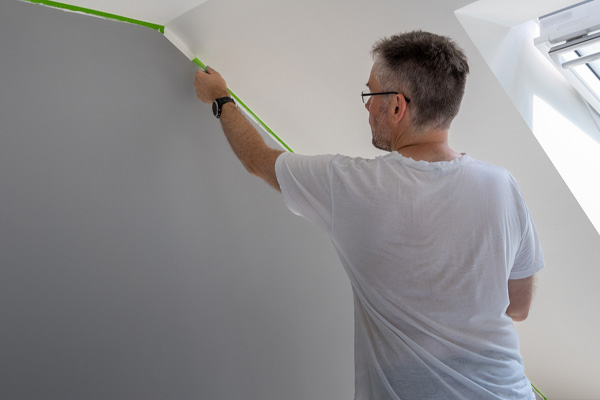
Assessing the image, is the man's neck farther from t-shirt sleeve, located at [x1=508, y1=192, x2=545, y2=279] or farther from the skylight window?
the skylight window

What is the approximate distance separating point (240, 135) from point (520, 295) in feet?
2.91

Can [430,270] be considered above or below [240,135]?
below

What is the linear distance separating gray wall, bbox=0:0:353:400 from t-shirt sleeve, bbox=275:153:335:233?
0.50 m

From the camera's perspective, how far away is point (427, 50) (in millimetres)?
1357

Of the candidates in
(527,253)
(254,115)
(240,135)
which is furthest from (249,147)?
(527,253)

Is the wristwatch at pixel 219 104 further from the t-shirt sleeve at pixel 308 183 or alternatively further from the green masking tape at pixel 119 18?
the t-shirt sleeve at pixel 308 183

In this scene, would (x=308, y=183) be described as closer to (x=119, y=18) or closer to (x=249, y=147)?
(x=249, y=147)

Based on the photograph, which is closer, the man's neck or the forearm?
the man's neck

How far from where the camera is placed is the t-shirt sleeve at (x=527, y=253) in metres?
1.39

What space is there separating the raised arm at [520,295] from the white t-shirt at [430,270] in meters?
0.19

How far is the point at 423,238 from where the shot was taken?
4.13ft

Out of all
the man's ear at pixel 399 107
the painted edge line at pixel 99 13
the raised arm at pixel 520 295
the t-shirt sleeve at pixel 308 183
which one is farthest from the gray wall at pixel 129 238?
the raised arm at pixel 520 295

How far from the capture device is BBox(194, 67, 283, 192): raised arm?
148 centimetres

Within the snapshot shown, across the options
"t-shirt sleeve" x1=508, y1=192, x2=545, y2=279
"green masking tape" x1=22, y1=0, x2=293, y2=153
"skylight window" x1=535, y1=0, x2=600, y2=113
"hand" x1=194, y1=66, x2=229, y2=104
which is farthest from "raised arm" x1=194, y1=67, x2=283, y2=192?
"skylight window" x1=535, y1=0, x2=600, y2=113
